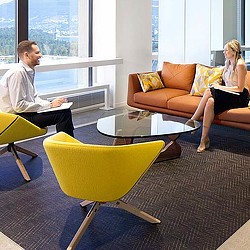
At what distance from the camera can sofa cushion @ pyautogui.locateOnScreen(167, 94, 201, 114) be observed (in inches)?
181

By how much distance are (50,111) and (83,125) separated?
1.68 meters

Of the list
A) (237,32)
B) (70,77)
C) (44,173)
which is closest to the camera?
(44,173)

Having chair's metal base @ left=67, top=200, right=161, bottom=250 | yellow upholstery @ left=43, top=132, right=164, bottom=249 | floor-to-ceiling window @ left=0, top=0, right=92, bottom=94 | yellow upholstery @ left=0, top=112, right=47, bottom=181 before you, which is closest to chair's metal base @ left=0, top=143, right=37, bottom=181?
yellow upholstery @ left=0, top=112, right=47, bottom=181

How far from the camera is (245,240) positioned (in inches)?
94.3

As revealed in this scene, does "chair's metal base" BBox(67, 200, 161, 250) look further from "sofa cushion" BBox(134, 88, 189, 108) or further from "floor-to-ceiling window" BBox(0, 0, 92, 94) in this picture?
"floor-to-ceiling window" BBox(0, 0, 92, 94)

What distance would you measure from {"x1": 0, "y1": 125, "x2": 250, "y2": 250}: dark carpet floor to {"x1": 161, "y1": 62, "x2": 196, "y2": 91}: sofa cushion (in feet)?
5.31

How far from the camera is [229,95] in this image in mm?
4207

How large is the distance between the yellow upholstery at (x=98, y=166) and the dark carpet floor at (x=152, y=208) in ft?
1.02

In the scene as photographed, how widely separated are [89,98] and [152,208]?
378 centimetres

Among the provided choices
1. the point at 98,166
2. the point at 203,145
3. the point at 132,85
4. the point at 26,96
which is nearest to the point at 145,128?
the point at 203,145

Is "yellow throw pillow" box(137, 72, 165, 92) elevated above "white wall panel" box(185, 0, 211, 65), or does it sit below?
below

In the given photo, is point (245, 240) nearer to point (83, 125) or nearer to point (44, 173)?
point (44, 173)

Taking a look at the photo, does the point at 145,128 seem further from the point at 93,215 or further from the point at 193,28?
the point at 193,28

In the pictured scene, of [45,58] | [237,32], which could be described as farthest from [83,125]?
[237,32]
